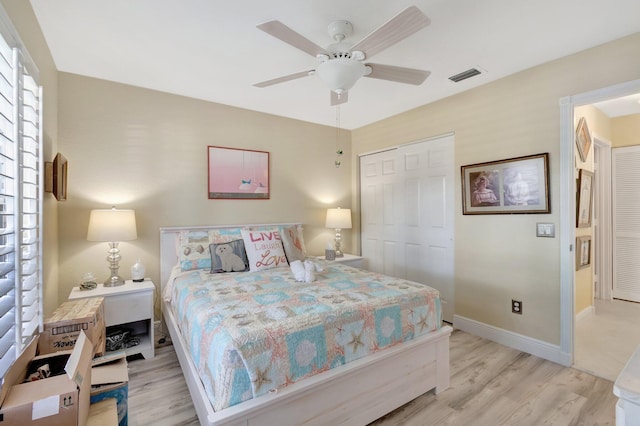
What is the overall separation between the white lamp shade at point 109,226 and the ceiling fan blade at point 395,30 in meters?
2.31

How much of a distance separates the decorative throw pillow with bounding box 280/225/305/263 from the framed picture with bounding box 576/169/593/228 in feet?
10.1

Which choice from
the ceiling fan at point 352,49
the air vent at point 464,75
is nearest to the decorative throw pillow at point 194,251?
the ceiling fan at point 352,49

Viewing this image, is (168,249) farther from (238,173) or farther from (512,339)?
(512,339)

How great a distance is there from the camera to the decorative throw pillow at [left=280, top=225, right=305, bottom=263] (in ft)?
10.3

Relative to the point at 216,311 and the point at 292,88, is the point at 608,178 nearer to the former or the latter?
the point at 292,88

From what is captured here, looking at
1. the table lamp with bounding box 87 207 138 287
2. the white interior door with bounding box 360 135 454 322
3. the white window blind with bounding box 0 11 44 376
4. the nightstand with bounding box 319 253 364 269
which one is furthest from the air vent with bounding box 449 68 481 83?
the table lamp with bounding box 87 207 138 287

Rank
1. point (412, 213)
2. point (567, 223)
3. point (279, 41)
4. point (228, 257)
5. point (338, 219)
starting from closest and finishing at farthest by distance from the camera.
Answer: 1. point (279, 41)
2. point (567, 223)
3. point (228, 257)
4. point (412, 213)
5. point (338, 219)

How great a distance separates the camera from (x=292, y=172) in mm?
4000

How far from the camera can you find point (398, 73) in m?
2.02

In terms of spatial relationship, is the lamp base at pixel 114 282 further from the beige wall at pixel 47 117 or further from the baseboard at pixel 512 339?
the baseboard at pixel 512 339

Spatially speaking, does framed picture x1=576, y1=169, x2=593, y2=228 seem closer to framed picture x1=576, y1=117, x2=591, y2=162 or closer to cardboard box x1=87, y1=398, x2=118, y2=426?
framed picture x1=576, y1=117, x2=591, y2=162

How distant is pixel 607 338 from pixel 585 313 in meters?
0.63

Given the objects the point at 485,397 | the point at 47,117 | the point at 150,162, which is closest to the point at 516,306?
the point at 485,397

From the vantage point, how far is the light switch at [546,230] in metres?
2.50
